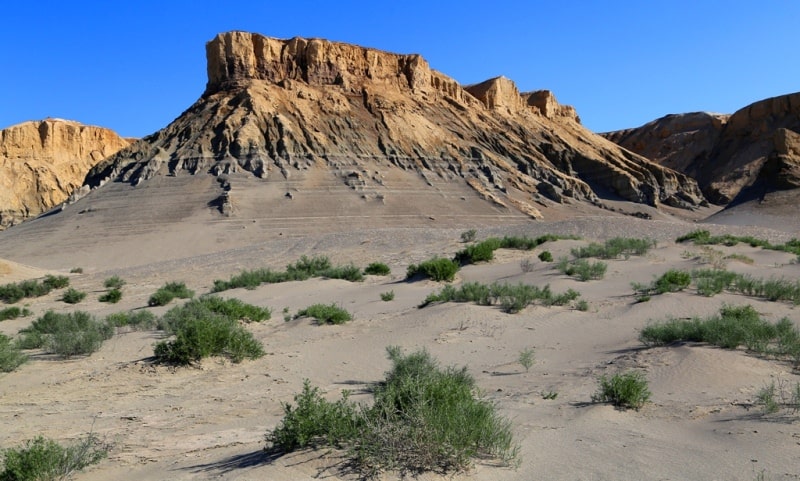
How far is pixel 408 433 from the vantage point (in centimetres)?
411

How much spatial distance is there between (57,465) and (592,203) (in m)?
67.3

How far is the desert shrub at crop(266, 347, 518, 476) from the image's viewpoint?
158 inches

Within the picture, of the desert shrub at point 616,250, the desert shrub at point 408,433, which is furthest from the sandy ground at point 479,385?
the desert shrub at point 616,250

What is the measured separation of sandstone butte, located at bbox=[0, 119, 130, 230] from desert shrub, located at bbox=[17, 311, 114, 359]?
3021 inches

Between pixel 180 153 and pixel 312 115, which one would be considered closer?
pixel 180 153

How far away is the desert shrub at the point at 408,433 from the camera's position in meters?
4.01

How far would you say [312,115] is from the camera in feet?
218

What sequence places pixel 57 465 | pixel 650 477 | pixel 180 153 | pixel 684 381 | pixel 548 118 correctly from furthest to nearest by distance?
pixel 548 118
pixel 180 153
pixel 684 381
pixel 57 465
pixel 650 477

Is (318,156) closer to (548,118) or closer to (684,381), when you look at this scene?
(548,118)

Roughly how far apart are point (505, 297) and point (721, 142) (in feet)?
309

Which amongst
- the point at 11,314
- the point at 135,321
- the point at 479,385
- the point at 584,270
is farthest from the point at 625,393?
the point at 11,314

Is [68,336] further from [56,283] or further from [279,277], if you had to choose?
[56,283]

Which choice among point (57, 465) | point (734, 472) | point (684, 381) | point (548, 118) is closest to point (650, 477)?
point (734, 472)

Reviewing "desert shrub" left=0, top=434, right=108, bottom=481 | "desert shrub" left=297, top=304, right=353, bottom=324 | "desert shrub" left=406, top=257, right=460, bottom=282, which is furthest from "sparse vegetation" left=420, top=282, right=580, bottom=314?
"desert shrub" left=0, top=434, right=108, bottom=481
